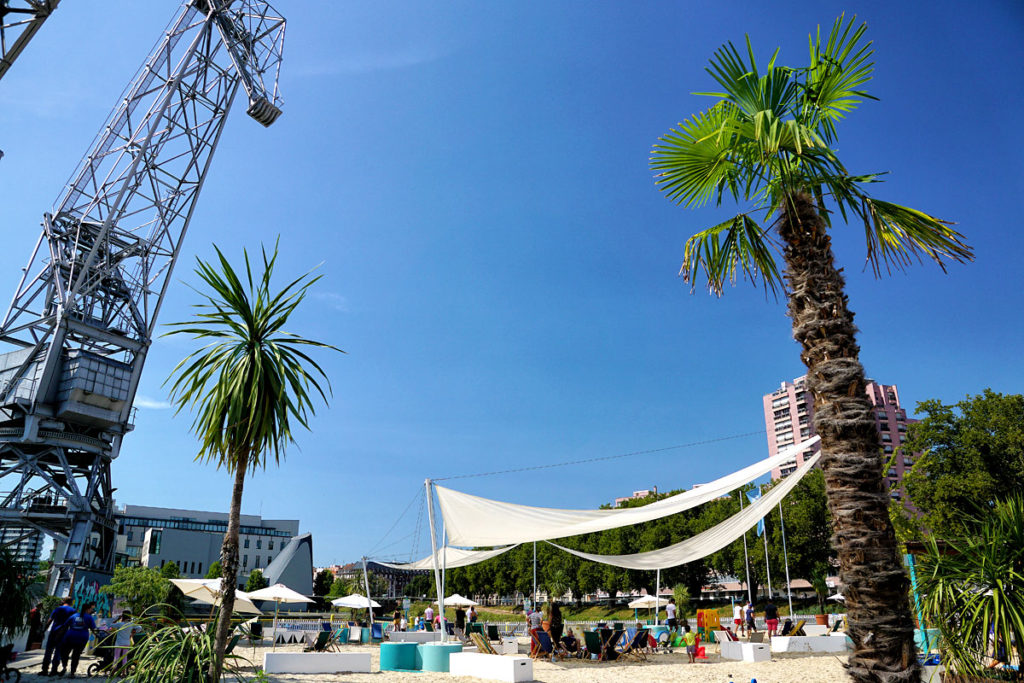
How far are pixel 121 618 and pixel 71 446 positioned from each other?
18.1 meters

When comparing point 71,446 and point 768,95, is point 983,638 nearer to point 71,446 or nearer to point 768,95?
point 768,95

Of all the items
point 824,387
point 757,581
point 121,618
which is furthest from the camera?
point 757,581

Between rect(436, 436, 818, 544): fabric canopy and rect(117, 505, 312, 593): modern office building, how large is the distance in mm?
54486

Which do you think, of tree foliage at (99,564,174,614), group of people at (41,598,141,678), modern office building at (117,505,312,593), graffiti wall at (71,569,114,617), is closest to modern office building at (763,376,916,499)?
modern office building at (117,505,312,593)

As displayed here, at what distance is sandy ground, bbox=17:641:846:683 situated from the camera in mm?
10148

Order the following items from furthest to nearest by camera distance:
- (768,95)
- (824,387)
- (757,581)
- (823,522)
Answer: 1. (757,581)
2. (823,522)
3. (768,95)
4. (824,387)

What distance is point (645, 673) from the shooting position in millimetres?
11391

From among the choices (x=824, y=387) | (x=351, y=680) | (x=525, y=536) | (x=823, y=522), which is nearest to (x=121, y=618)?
(x=351, y=680)

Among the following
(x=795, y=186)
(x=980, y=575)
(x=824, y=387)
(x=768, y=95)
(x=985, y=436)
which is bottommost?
(x=980, y=575)

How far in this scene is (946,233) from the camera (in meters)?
5.00

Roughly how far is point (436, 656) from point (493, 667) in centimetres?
197

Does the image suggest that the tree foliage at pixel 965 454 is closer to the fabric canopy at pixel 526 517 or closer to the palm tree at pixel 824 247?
the fabric canopy at pixel 526 517

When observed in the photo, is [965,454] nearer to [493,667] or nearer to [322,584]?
[493,667]

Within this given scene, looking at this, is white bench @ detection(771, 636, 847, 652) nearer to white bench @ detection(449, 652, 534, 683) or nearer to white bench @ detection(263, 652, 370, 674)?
white bench @ detection(449, 652, 534, 683)
